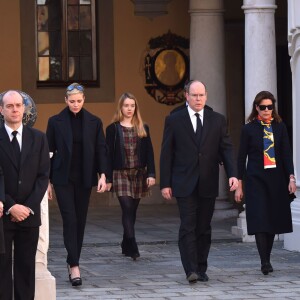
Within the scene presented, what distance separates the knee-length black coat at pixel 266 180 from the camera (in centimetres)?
1266

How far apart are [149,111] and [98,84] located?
2.98 feet

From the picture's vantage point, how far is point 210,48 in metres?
18.2

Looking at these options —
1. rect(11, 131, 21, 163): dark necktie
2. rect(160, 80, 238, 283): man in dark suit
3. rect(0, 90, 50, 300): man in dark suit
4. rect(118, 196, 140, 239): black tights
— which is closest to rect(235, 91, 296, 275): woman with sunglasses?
rect(160, 80, 238, 283): man in dark suit

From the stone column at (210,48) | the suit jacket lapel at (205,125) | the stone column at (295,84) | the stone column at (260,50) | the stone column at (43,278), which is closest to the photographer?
the stone column at (43,278)

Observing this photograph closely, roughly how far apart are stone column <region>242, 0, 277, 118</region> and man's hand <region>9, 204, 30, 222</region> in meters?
6.71

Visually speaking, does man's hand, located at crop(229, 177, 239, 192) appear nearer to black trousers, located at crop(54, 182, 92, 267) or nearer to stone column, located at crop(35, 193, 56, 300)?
black trousers, located at crop(54, 182, 92, 267)

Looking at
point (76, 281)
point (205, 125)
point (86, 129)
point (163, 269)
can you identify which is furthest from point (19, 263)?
point (163, 269)

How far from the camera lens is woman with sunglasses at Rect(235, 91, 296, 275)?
12648 mm

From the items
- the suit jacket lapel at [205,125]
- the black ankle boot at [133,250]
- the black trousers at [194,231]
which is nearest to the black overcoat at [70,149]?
the black trousers at [194,231]

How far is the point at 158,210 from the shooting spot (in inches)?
787

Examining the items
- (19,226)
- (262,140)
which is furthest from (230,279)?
(19,226)

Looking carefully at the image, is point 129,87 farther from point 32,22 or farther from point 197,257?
point 197,257

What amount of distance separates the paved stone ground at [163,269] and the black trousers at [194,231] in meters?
0.19

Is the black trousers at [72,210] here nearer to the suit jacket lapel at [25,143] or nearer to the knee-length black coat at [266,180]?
the knee-length black coat at [266,180]
